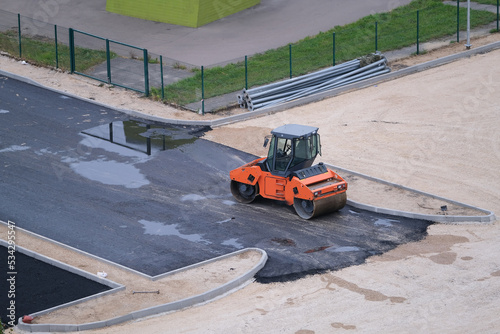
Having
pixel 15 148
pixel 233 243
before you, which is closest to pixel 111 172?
pixel 15 148

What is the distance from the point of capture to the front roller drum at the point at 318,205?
76.2ft

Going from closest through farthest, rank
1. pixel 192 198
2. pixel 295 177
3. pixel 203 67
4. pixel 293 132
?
pixel 295 177, pixel 293 132, pixel 192 198, pixel 203 67

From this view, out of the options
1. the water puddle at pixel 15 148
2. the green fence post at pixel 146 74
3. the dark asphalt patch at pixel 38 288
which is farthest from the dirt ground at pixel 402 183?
the water puddle at pixel 15 148

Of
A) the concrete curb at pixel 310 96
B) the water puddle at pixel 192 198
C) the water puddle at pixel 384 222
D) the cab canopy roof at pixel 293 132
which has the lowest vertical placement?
the water puddle at pixel 384 222

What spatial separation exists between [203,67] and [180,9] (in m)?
8.33

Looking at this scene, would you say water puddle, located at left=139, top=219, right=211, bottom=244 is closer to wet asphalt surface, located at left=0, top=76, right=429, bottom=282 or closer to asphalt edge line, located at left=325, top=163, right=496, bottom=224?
wet asphalt surface, located at left=0, top=76, right=429, bottom=282

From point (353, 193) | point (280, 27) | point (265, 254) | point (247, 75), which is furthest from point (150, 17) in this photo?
point (265, 254)

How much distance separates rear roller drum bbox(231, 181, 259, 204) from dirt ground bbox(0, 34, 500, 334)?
2942 millimetres

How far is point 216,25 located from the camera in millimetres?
42031

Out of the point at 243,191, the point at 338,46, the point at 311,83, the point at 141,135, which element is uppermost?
the point at 338,46

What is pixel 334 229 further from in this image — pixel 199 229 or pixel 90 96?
pixel 90 96

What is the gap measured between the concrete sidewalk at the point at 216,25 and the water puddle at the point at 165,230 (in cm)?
1432

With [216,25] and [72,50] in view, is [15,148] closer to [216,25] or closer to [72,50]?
[72,50]

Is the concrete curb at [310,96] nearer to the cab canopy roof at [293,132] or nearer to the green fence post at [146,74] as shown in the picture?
the green fence post at [146,74]
